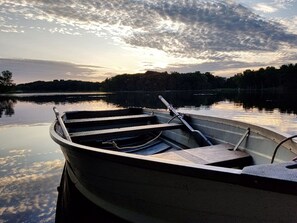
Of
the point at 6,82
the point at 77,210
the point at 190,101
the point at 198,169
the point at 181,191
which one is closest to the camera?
the point at 198,169

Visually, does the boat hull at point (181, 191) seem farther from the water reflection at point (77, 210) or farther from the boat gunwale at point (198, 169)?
the water reflection at point (77, 210)

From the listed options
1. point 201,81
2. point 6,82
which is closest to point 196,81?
point 201,81

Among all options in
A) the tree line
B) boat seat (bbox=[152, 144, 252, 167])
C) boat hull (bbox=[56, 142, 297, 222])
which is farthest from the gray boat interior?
the tree line

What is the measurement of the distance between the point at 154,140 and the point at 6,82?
141331mm

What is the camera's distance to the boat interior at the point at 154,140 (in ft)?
14.6

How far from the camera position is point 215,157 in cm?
437

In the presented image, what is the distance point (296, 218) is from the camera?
221 centimetres

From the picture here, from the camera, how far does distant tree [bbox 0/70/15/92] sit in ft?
408

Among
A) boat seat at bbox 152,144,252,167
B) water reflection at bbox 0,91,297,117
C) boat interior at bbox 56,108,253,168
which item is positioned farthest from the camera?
water reflection at bbox 0,91,297,117

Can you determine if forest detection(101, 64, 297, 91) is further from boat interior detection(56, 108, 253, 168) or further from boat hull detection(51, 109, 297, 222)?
boat hull detection(51, 109, 297, 222)

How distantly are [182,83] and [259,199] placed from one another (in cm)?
14626

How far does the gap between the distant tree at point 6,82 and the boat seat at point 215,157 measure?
135349 mm

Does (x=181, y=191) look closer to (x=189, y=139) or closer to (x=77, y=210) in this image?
(x=77, y=210)

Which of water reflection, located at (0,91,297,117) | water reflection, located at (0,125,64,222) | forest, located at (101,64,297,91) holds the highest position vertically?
forest, located at (101,64,297,91)
